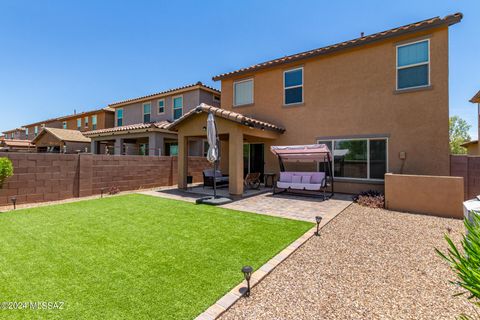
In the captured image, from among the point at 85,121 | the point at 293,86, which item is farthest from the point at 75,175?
the point at 85,121

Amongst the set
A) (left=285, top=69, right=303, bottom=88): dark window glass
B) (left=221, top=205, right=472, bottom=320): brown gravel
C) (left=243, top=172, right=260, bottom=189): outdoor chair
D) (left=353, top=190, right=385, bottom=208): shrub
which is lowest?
(left=221, top=205, right=472, bottom=320): brown gravel

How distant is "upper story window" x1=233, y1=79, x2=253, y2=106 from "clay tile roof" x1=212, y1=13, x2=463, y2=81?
70cm

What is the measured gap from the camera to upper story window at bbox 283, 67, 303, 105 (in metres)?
12.8

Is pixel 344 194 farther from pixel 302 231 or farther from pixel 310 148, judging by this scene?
pixel 302 231

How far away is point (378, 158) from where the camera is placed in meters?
10.6

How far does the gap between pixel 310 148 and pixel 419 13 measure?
8235mm

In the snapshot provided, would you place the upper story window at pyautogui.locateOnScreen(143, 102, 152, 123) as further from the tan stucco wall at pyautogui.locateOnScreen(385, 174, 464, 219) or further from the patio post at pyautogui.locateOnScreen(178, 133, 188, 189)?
the tan stucco wall at pyautogui.locateOnScreen(385, 174, 464, 219)

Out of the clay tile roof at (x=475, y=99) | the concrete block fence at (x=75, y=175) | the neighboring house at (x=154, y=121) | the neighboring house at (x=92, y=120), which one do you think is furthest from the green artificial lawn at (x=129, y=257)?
the neighboring house at (x=92, y=120)

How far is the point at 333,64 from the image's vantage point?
11.7m

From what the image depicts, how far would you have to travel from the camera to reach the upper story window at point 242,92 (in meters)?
14.6

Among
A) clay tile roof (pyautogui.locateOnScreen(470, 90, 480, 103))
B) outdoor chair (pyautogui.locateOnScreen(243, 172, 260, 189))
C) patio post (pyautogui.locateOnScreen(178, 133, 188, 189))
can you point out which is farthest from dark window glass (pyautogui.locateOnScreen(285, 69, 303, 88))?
clay tile roof (pyautogui.locateOnScreen(470, 90, 480, 103))

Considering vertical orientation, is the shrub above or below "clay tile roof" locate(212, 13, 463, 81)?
below

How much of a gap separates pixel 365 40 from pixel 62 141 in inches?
1114

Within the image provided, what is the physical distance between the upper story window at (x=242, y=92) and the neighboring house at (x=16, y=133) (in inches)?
2006
